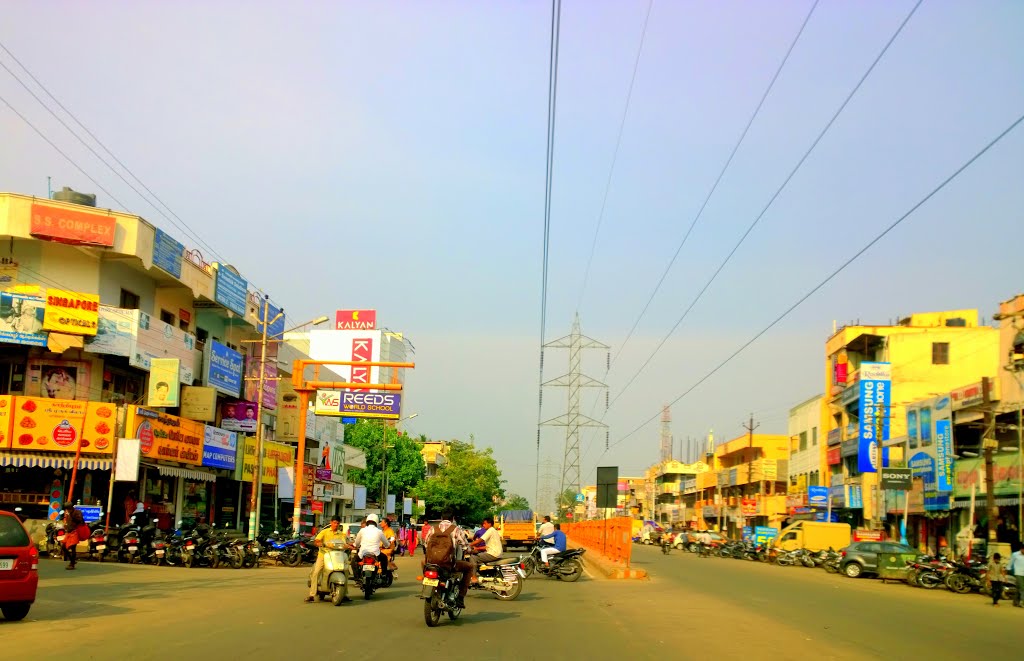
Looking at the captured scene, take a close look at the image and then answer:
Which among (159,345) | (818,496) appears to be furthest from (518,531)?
(818,496)

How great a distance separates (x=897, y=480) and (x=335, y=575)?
32098 mm

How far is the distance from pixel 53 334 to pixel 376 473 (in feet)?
159

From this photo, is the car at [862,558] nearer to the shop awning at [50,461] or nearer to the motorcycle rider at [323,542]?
the motorcycle rider at [323,542]

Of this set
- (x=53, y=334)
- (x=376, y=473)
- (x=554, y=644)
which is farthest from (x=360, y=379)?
(x=376, y=473)

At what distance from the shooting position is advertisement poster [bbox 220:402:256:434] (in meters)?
42.3

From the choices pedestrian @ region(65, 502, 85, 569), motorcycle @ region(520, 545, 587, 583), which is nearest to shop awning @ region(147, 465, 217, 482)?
pedestrian @ region(65, 502, 85, 569)

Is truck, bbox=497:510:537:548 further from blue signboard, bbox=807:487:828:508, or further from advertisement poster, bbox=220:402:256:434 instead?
blue signboard, bbox=807:487:828:508

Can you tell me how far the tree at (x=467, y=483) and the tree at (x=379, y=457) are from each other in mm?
6699

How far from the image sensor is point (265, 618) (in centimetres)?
1408

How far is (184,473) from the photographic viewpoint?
1406 inches

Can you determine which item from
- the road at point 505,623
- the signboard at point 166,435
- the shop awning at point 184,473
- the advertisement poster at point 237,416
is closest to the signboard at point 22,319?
the signboard at point 166,435

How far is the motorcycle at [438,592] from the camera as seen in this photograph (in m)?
13.7

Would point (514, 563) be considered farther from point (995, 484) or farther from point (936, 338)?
point (936, 338)

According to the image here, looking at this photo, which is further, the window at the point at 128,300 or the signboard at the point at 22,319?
the window at the point at 128,300
